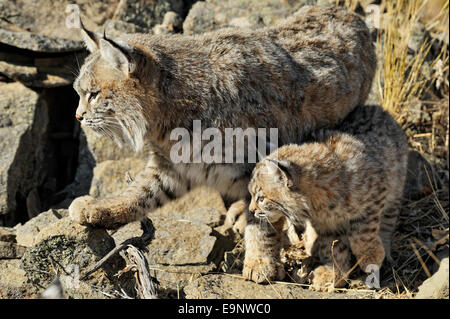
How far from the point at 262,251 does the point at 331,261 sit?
0.56 meters

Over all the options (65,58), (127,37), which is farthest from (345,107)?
(65,58)

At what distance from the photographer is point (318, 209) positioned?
3865 millimetres

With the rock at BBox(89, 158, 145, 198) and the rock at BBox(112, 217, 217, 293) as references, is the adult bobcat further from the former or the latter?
the rock at BBox(89, 158, 145, 198)

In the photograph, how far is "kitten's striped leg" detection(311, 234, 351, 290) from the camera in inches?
159

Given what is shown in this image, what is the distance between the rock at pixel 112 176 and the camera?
5066 mm

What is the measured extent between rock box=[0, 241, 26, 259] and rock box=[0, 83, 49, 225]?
42.2 inches

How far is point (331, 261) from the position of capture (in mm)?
4168

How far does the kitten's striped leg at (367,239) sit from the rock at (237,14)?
2.60 m

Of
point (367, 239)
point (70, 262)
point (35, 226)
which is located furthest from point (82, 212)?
point (367, 239)

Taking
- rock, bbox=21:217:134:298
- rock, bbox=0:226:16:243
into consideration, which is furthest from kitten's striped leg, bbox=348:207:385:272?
rock, bbox=0:226:16:243

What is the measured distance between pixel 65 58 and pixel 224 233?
2.42 metres

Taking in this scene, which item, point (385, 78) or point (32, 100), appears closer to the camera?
point (32, 100)

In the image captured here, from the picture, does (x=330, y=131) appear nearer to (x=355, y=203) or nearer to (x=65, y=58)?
Result: (x=355, y=203)

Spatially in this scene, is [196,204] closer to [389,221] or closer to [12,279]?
[389,221]
